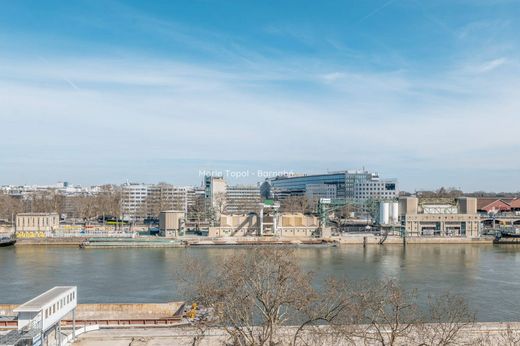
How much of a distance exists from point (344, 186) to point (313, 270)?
49.8m

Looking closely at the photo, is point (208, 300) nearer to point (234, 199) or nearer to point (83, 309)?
point (83, 309)

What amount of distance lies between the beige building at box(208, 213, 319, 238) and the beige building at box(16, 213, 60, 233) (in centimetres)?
1123

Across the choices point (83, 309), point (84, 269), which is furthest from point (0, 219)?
point (83, 309)

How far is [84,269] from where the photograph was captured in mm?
20812

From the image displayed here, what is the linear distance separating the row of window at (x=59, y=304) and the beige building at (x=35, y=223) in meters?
26.5

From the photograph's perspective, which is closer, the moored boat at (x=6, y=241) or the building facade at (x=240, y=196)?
the moored boat at (x=6, y=241)

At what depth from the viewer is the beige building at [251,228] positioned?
33125mm

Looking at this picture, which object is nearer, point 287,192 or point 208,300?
point 208,300

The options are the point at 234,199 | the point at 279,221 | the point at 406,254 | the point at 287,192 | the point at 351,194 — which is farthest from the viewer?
the point at 287,192

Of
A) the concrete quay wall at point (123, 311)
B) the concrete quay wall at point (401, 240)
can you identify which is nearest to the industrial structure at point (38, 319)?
the concrete quay wall at point (123, 311)

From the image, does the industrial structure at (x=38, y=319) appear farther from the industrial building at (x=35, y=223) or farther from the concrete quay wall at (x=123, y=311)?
the industrial building at (x=35, y=223)

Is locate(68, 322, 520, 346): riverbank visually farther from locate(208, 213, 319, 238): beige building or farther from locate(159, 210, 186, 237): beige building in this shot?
locate(159, 210, 186, 237): beige building

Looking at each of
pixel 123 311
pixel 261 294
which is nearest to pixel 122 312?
pixel 123 311

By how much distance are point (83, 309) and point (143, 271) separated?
25.2 feet
